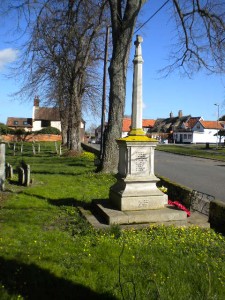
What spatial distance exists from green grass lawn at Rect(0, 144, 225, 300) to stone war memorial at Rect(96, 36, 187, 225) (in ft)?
1.59

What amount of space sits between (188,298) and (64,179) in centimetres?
1038

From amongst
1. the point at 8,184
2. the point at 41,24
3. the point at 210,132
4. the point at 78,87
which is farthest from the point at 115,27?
the point at 210,132

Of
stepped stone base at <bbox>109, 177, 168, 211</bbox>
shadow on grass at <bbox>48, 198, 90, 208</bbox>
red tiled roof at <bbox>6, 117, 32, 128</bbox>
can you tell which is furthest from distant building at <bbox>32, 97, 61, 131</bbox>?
stepped stone base at <bbox>109, 177, 168, 211</bbox>

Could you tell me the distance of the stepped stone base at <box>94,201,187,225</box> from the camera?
6.93 metres

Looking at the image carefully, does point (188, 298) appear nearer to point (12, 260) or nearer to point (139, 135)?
point (12, 260)

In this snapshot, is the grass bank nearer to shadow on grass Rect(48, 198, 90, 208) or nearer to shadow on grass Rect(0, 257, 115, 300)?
shadow on grass Rect(48, 198, 90, 208)

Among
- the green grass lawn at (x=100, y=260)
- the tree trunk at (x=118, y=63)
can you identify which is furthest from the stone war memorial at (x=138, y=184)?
the tree trunk at (x=118, y=63)

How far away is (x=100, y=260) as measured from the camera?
500 cm

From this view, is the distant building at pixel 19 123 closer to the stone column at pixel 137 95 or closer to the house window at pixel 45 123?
the house window at pixel 45 123

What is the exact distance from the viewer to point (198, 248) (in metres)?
5.64

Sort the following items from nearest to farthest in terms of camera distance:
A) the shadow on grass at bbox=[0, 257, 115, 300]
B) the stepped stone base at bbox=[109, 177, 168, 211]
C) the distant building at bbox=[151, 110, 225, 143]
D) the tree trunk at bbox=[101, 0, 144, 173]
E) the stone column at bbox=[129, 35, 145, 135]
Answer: the shadow on grass at bbox=[0, 257, 115, 300] → the stepped stone base at bbox=[109, 177, 168, 211] → the stone column at bbox=[129, 35, 145, 135] → the tree trunk at bbox=[101, 0, 144, 173] → the distant building at bbox=[151, 110, 225, 143]

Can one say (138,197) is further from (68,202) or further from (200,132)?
(200,132)

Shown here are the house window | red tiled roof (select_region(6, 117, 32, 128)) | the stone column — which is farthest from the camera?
red tiled roof (select_region(6, 117, 32, 128))

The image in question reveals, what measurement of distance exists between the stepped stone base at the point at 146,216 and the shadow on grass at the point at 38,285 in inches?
102
